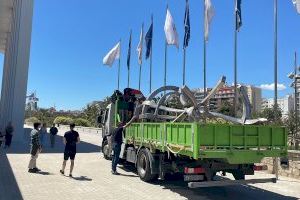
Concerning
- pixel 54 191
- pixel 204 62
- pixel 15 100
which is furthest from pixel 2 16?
pixel 54 191

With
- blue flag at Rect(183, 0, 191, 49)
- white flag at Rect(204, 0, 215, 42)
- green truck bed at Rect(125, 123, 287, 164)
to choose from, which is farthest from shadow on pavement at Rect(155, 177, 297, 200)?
blue flag at Rect(183, 0, 191, 49)

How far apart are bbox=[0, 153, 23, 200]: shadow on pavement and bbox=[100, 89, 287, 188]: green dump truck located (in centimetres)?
356

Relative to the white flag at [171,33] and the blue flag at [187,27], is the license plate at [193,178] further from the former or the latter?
the white flag at [171,33]

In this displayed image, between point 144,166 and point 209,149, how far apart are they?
342 centimetres

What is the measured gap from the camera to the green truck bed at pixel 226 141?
8.54 m

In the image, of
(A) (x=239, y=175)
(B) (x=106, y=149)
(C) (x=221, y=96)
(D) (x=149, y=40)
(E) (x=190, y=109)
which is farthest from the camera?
(C) (x=221, y=96)

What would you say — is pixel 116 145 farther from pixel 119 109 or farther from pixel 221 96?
pixel 221 96

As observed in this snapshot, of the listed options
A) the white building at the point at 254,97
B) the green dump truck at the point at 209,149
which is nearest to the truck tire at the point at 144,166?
the green dump truck at the point at 209,149

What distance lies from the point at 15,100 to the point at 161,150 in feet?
65.6

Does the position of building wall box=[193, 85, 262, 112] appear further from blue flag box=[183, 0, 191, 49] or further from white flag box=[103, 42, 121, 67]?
white flag box=[103, 42, 121, 67]

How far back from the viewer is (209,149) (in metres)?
8.63

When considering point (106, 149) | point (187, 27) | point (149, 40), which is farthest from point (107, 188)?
point (149, 40)

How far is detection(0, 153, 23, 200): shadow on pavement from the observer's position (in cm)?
897

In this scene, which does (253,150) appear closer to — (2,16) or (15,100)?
(15,100)
